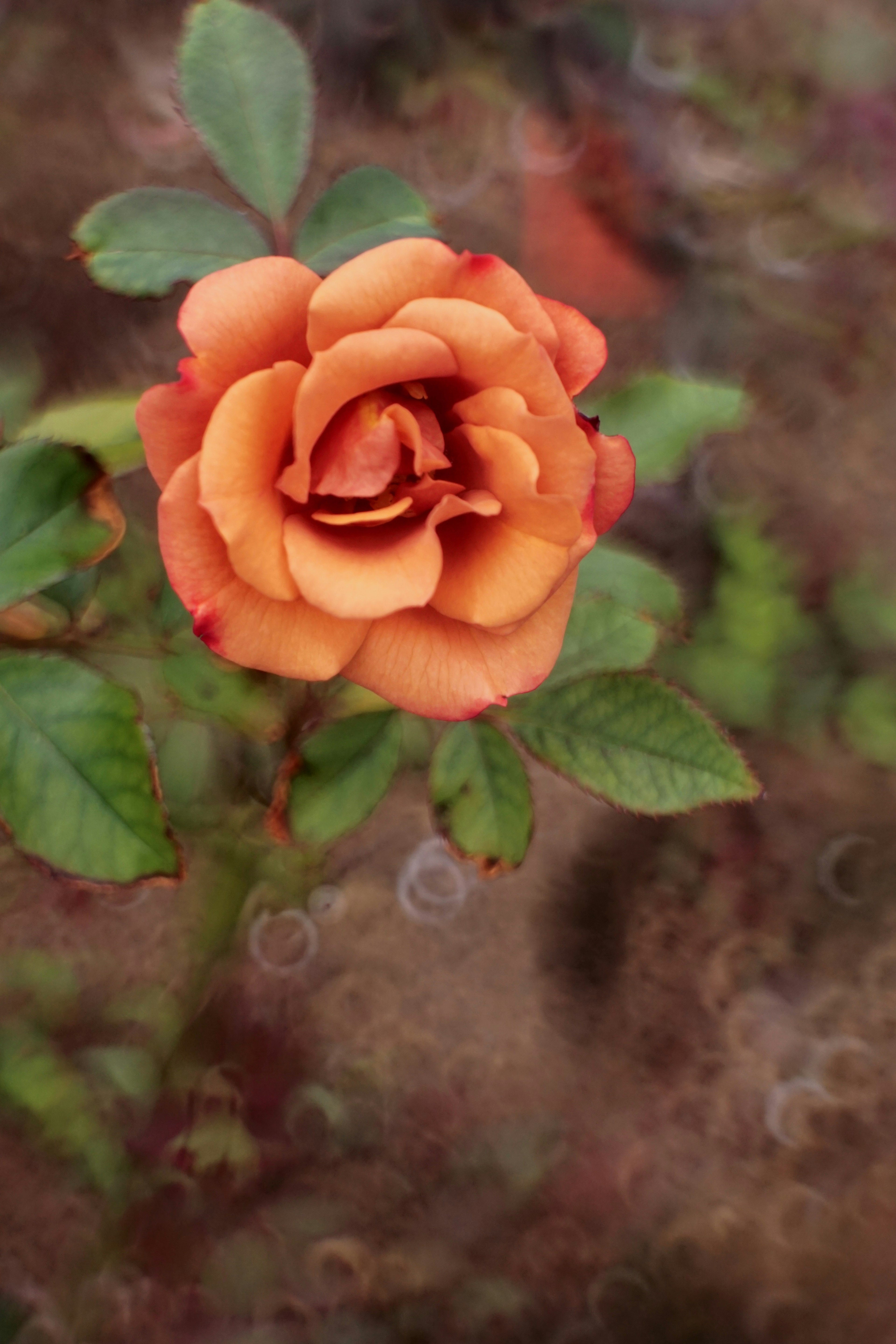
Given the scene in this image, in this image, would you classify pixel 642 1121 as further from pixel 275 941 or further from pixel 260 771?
pixel 260 771

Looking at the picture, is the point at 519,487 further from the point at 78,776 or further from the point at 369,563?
the point at 78,776

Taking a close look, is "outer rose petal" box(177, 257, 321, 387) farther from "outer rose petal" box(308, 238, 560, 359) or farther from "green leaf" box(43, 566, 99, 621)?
"green leaf" box(43, 566, 99, 621)

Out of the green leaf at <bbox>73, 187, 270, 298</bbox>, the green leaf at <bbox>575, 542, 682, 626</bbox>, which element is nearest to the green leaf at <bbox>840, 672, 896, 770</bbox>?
the green leaf at <bbox>575, 542, 682, 626</bbox>

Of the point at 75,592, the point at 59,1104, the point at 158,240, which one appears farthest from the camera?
the point at 59,1104

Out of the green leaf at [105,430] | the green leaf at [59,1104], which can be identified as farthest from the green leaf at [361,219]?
the green leaf at [59,1104]

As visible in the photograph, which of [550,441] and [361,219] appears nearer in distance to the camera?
[550,441]

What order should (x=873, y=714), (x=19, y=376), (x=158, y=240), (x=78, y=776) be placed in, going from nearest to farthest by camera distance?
(x=78, y=776) < (x=158, y=240) < (x=19, y=376) < (x=873, y=714)

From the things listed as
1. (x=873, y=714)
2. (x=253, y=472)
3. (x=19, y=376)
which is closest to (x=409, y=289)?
(x=253, y=472)
